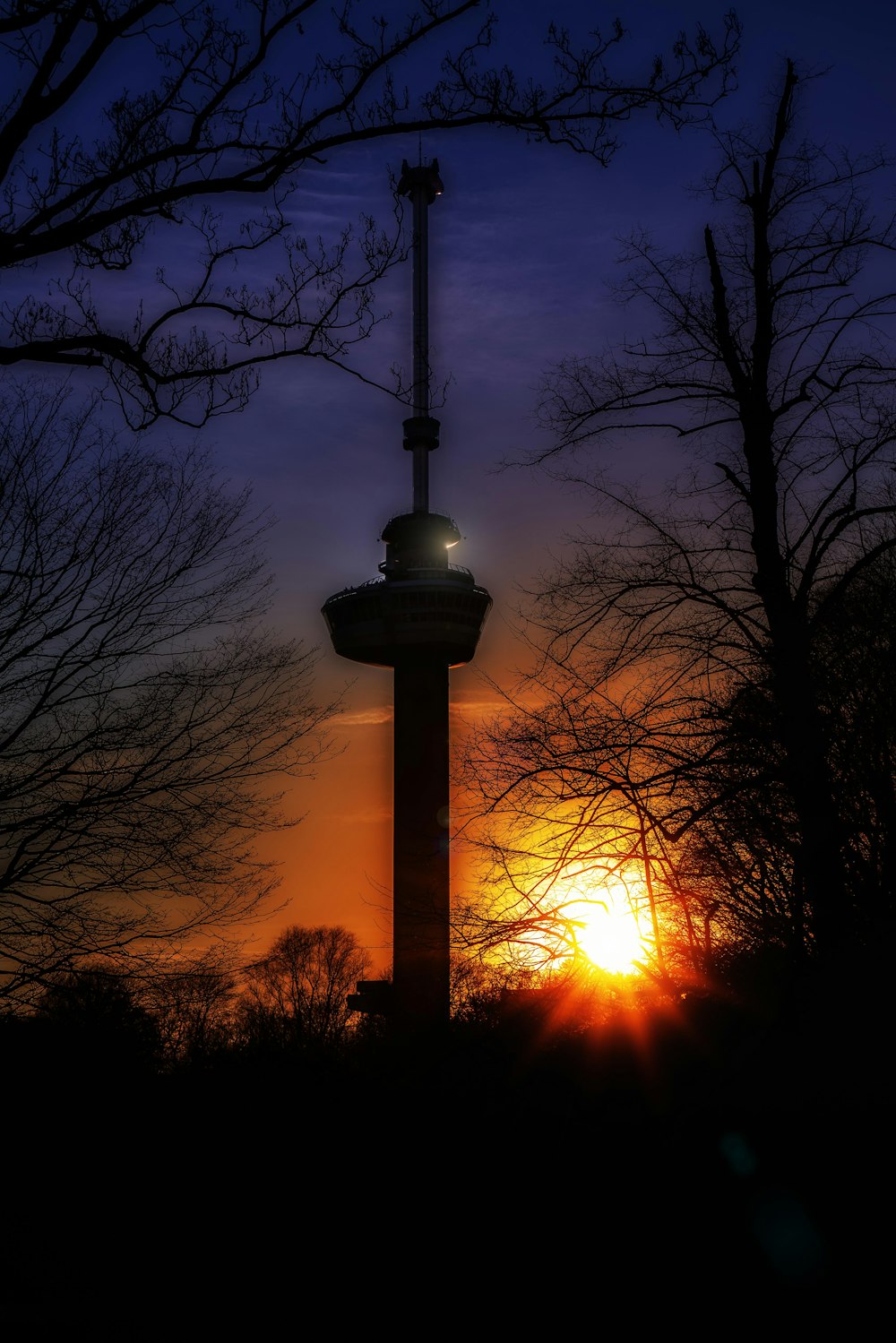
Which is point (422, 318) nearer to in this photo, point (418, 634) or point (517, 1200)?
point (418, 634)

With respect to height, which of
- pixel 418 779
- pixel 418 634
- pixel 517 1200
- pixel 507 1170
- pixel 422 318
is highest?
pixel 422 318

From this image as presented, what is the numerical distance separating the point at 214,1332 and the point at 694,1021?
5.88 metres

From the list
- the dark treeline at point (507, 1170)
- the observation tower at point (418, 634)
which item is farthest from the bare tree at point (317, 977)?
the dark treeline at point (507, 1170)

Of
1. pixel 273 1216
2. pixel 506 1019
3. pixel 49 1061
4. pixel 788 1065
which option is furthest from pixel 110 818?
pixel 506 1019

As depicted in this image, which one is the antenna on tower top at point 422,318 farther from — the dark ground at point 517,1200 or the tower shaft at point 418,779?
the dark ground at point 517,1200

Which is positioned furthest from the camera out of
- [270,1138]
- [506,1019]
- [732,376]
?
[506,1019]

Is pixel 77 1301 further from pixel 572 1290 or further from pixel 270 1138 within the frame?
pixel 270 1138

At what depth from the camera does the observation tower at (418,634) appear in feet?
229

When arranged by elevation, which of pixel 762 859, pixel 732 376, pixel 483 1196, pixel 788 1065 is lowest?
pixel 483 1196

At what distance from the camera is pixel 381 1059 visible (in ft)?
68.4

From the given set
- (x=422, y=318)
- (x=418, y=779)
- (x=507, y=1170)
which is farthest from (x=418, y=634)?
(x=507, y=1170)

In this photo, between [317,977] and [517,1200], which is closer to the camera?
[517,1200]

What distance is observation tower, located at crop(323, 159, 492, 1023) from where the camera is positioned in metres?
69.9

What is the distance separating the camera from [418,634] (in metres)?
71.6
